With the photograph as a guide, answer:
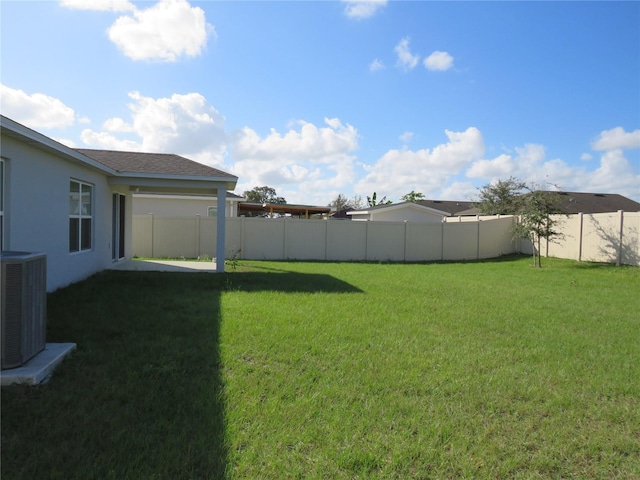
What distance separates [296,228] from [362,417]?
13899 millimetres

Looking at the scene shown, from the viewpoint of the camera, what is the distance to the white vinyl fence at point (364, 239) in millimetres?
15438

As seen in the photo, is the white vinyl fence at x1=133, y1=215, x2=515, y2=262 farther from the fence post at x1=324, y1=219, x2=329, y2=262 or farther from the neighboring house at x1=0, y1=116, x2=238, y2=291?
the neighboring house at x1=0, y1=116, x2=238, y2=291

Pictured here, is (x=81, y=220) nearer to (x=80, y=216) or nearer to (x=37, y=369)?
(x=80, y=216)

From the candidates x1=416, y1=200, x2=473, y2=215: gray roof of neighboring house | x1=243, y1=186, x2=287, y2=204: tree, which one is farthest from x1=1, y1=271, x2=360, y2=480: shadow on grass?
x1=243, y1=186, x2=287, y2=204: tree

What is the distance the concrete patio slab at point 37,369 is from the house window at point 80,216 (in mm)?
5305

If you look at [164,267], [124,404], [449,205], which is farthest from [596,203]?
[124,404]

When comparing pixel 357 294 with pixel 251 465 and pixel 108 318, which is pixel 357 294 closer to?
pixel 108 318

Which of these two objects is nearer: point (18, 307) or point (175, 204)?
point (18, 307)

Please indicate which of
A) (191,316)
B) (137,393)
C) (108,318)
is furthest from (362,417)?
(108,318)

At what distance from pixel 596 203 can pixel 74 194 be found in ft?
115

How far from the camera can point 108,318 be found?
233 inches

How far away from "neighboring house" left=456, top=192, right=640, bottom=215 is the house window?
2605 centimetres

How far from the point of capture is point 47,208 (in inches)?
292

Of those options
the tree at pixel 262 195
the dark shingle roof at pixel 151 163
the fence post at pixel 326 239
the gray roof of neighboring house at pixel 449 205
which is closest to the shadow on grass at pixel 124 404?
the dark shingle roof at pixel 151 163
